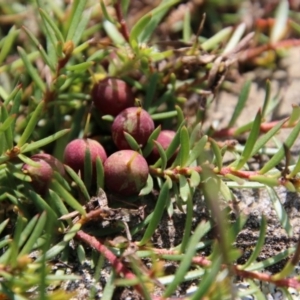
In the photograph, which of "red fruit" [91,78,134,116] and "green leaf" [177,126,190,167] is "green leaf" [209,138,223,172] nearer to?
"green leaf" [177,126,190,167]

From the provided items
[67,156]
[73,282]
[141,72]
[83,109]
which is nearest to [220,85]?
[141,72]

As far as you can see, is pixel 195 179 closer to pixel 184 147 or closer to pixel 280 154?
pixel 184 147

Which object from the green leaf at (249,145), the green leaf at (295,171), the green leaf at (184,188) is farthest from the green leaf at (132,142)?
the green leaf at (295,171)

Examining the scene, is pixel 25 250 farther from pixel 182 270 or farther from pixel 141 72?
pixel 141 72

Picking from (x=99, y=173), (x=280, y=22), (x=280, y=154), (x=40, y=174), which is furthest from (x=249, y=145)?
(x=280, y=22)

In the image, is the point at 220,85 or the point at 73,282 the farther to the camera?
the point at 220,85
